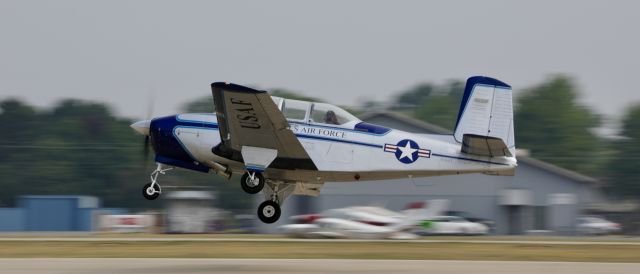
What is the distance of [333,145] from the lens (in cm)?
2138

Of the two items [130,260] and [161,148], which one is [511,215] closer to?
[130,260]

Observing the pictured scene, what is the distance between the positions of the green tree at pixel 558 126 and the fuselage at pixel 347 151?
63.7 m

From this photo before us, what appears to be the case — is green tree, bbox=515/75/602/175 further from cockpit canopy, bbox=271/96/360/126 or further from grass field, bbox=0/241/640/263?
cockpit canopy, bbox=271/96/360/126

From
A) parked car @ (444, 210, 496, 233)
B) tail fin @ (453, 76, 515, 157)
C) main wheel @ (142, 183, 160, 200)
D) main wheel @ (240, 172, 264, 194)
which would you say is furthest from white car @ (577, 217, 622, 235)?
main wheel @ (142, 183, 160, 200)

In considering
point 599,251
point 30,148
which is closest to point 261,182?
point 599,251

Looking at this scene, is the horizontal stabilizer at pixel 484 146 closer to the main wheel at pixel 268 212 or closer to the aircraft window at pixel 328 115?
the aircraft window at pixel 328 115

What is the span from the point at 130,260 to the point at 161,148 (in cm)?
612

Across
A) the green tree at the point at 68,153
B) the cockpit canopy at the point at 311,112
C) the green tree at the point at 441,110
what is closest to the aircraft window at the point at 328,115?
the cockpit canopy at the point at 311,112

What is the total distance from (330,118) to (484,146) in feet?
10.8

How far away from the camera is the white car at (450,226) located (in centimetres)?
3659

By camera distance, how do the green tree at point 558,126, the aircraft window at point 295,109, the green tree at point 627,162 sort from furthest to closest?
the green tree at point 558,126 → the green tree at point 627,162 → the aircraft window at point 295,109

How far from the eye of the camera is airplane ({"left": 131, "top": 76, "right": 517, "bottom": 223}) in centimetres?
2108

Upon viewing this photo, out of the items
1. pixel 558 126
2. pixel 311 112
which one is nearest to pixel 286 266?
pixel 311 112

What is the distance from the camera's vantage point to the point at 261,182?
845 inches
